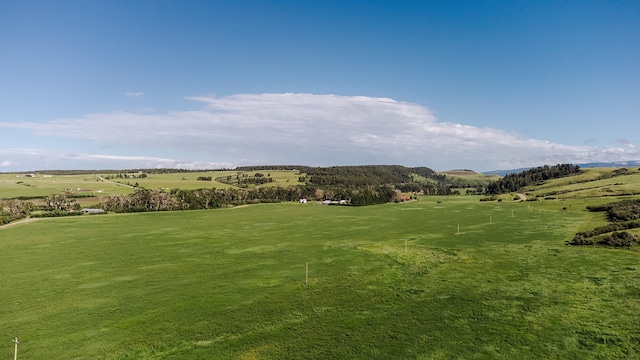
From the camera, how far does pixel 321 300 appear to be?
1220 inches

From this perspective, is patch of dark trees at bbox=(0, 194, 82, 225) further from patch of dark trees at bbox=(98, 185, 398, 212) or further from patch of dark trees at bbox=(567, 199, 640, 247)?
patch of dark trees at bbox=(567, 199, 640, 247)

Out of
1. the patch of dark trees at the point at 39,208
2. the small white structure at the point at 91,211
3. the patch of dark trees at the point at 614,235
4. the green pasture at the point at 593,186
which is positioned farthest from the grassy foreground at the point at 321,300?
the green pasture at the point at 593,186

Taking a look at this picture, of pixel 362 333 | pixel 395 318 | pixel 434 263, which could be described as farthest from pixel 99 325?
pixel 434 263

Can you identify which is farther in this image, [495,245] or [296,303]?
[495,245]

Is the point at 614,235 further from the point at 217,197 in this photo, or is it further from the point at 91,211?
the point at 91,211

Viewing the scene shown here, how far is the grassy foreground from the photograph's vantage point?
22.6m

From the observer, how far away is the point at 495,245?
5650 cm

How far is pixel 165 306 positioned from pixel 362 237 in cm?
4304

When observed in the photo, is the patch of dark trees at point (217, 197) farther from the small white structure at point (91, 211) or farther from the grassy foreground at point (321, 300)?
the grassy foreground at point (321, 300)

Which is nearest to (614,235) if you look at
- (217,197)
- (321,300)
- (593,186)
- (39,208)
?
(321,300)

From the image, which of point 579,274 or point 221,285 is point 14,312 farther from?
point 579,274

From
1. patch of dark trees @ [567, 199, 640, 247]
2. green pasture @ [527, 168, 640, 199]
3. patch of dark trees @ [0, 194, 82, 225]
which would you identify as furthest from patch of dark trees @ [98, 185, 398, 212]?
patch of dark trees @ [567, 199, 640, 247]

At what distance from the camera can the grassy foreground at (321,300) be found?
22625 millimetres

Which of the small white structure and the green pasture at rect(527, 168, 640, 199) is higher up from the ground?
the green pasture at rect(527, 168, 640, 199)
